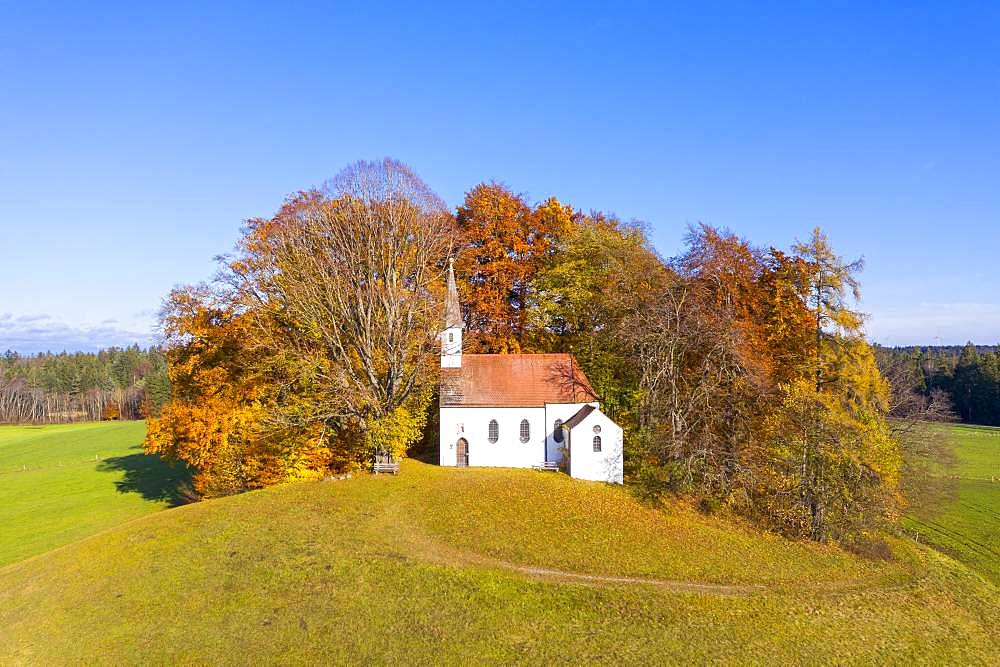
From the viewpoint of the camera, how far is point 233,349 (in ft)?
115

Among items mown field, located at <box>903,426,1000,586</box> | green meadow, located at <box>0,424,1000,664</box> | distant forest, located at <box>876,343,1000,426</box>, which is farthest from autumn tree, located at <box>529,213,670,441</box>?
distant forest, located at <box>876,343,1000,426</box>

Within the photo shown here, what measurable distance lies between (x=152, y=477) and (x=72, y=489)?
5278 mm

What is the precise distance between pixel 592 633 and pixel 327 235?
2502cm

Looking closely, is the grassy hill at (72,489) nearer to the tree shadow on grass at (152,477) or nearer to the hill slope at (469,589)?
the tree shadow on grass at (152,477)

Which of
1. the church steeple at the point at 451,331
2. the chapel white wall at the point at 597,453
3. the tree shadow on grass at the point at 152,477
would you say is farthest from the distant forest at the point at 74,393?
the chapel white wall at the point at 597,453

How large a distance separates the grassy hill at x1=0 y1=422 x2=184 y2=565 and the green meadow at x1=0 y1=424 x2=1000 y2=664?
2022 mm

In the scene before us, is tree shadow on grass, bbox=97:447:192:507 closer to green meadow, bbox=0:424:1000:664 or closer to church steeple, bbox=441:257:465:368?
green meadow, bbox=0:424:1000:664

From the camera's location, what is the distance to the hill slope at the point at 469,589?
17.9 meters

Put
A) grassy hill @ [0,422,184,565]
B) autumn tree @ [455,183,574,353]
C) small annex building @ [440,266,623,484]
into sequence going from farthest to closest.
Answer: autumn tree @ [455,183,574,353] → small annex building @ [440,266,623,484] → grassy hill @ [0,422,184,565]

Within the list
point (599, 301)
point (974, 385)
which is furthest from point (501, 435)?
point (974, 385)

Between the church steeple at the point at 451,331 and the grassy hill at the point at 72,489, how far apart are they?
21.0 metres

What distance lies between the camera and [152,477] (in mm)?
46125

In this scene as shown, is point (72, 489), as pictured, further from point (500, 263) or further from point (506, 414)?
point (500, 263)

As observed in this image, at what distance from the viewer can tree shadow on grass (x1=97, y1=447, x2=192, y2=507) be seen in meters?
39.5
